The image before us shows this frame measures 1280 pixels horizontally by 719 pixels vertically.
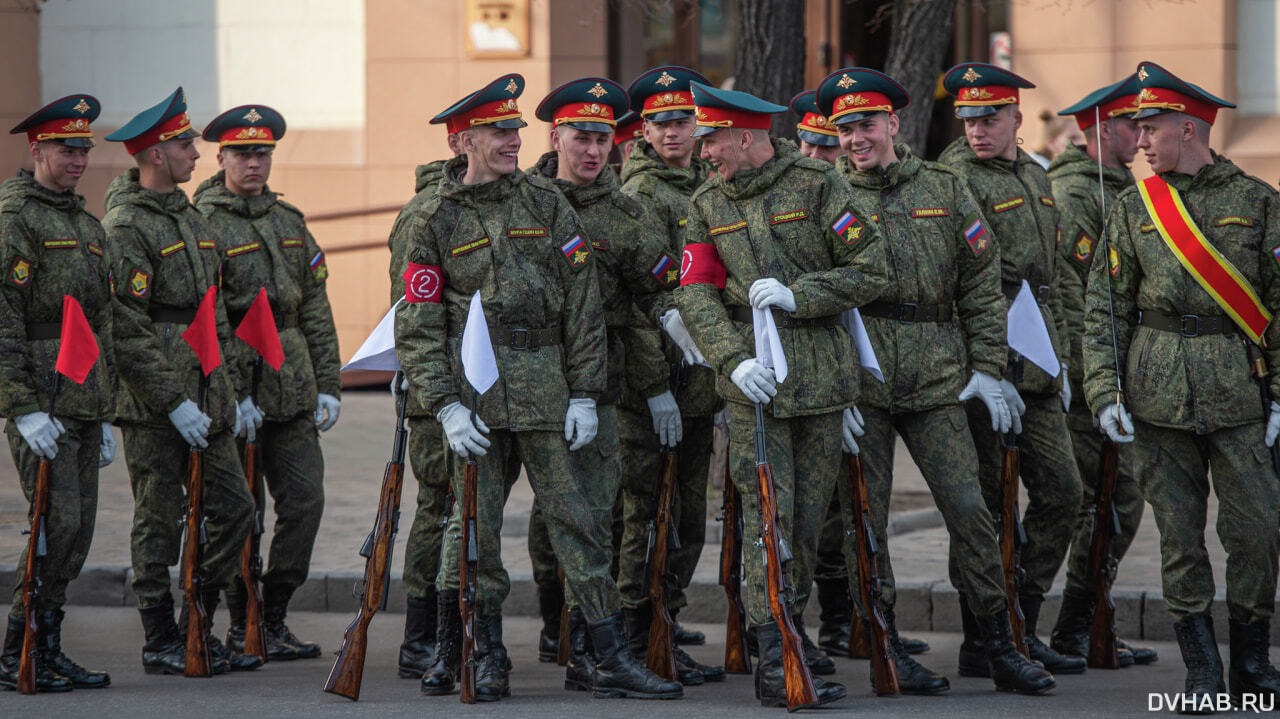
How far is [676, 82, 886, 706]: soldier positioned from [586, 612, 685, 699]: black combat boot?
0.41m

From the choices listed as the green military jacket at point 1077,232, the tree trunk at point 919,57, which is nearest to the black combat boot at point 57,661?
the green military jacket at point 1077,232

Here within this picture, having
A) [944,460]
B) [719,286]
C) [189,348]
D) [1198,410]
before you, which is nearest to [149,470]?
[189,348]

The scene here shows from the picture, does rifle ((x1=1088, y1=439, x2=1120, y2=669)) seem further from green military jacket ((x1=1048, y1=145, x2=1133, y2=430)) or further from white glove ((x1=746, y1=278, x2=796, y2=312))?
white glove ((x1=746, y1=278, x2=796, y2=312))

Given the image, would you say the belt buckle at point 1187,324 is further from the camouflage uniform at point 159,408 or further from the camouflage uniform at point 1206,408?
the camouflage uniform at point 159,408

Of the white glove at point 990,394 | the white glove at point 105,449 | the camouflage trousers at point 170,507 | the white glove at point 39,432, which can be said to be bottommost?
the camouflage trousers at point 170,507

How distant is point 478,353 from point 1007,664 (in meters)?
2.33

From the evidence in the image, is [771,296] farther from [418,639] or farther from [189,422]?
[189,422]

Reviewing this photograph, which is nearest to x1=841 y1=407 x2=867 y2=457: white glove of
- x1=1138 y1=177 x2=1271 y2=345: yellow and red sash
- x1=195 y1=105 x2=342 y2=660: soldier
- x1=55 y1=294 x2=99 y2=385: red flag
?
x1=1138 y1=177 x2=1271 y2=345: yellow and red sash

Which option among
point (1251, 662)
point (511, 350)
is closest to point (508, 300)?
point (511, 350)

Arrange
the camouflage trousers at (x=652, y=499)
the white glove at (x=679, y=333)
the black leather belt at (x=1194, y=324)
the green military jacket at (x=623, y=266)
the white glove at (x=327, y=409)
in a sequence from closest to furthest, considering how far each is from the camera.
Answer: the black leather belt at (x=1194, y=324) < the white glove at (x=679, y=333) < the green military jacket at (x=623, y=266) < the camouflage trousers at (x=652, y=499) < the white glove at (x=327, y=409)

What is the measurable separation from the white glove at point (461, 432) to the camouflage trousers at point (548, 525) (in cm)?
14

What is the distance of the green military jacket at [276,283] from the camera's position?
24.2ft

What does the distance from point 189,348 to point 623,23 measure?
880cm

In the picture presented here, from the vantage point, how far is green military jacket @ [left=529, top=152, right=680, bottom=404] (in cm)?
675
